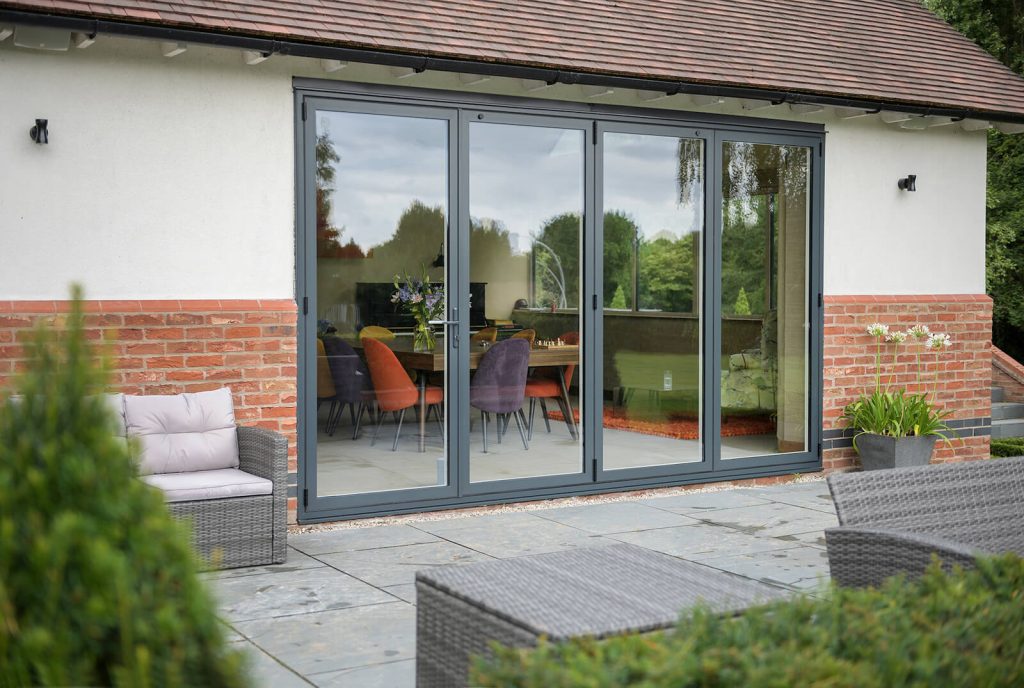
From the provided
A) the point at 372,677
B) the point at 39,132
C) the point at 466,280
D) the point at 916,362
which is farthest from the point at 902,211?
the point at 372,677

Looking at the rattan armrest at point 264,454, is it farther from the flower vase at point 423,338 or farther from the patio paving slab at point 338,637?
the flower vase at point 423,338

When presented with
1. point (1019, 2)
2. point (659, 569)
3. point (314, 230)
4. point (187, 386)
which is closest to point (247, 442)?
point (187, 386)

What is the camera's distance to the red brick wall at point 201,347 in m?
6.46

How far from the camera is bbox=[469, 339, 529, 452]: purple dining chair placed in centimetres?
796

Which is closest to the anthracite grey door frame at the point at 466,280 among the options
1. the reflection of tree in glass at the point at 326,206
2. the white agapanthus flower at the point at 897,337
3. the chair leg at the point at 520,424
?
the reflection of tree in glass at the point at 326,206

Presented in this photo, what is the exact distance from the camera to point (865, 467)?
30.8 feet

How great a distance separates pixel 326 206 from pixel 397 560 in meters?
2.37

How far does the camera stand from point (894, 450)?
8.98 m

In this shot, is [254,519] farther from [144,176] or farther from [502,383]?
[502,383]

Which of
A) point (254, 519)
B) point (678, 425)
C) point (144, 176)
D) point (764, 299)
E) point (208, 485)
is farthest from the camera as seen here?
point (764, 299)

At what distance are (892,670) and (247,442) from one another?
488 cm

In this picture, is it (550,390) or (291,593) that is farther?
(550,390)

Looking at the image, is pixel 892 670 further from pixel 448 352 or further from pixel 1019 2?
pixel 1019 2

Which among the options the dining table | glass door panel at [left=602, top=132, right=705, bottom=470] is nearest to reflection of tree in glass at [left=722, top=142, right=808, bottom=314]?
glass door panel at [left=602, top=132, right=705, bottom=470]
